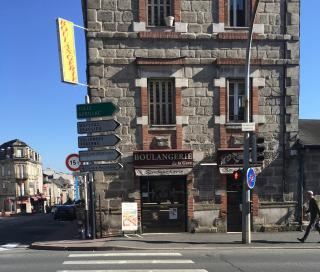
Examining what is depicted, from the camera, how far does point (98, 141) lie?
50.7 feet

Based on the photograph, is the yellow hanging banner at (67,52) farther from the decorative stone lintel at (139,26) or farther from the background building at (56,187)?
the background building at (56,187)

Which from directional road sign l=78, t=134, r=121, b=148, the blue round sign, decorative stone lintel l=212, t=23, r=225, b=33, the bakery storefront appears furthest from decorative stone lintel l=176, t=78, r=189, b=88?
the blue round sign

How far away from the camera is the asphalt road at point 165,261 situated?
10.3 meters

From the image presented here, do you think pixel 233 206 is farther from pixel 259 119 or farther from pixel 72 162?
pixel 72 162

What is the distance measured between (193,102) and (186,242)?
16.8 feet

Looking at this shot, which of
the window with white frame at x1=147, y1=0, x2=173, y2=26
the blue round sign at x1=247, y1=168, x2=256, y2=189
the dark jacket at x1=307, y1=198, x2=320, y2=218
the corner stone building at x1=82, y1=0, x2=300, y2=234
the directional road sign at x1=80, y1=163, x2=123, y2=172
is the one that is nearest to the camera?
the blue round sign at x1=247, y1=168, x2=256, y2=189

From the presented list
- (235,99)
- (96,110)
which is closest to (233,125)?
(235,99)

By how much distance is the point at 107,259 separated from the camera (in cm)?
1170

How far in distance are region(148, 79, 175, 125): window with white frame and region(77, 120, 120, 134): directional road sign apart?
207 centimetres

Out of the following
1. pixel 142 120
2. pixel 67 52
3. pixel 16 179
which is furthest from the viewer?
pixel 16 179

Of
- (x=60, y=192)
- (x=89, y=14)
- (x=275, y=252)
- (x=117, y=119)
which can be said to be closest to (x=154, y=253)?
(x=275, y=252)

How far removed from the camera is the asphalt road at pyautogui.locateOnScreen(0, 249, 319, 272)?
10281mm

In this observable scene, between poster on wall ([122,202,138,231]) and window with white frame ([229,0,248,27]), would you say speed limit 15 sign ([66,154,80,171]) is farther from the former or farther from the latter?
window with white frame ([229,0,248,27])

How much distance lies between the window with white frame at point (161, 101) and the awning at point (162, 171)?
68.4 inches
